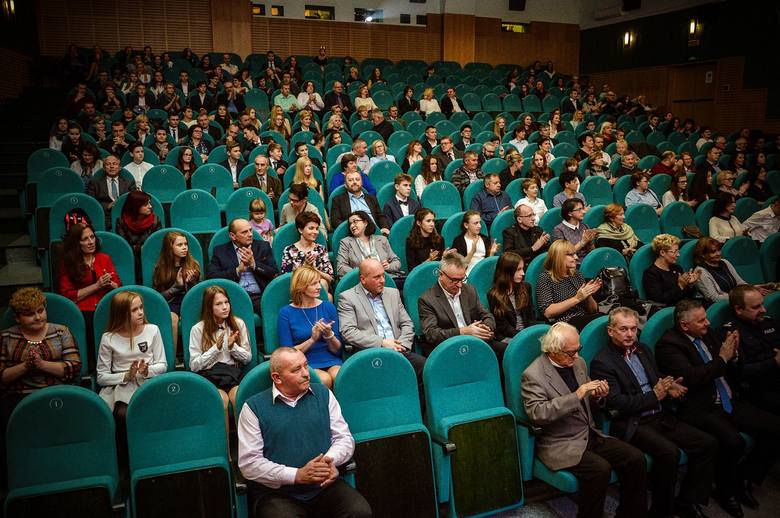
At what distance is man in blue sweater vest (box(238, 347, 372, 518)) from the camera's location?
191cm

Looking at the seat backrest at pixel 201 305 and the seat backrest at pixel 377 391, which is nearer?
the seat backrest at pixel 377 391

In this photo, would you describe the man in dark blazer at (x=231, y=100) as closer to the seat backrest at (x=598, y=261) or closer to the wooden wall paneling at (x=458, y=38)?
the seat backrest at (x=598, y=261)

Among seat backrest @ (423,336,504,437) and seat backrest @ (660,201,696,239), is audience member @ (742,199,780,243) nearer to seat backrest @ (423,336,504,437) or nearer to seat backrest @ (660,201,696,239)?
seat backrest @ (660,201,696,239)

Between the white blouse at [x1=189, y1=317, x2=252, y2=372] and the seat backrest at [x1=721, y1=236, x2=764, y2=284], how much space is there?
3259 millimetres

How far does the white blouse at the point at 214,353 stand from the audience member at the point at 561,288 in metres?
1.62

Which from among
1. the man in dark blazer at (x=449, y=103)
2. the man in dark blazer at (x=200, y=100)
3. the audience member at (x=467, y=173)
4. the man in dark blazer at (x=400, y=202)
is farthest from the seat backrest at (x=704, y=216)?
the man in dark blazer at (x=200, y=100)

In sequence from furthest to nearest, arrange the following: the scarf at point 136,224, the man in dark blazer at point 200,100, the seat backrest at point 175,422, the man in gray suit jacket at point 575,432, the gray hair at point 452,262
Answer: the man in dark blazer at point 200,100 → the scarf at point 136,224 → the gray hair at point 452,262 → the man in gray suit jacket at point 575,432 → the seat backrest at point 175,422

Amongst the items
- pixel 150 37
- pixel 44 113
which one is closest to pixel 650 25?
pixel 150 37

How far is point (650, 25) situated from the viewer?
11.3 meters

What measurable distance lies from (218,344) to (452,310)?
1178 mm

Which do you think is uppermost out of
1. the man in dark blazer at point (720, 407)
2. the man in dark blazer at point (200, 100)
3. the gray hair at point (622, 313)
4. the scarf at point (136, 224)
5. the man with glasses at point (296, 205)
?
the man in dark blazer at point (200, 100)

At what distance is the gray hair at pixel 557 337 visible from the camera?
2.31 meters

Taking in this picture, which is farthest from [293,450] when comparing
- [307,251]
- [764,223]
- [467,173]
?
[764,223]

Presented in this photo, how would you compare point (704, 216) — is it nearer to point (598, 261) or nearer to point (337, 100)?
point (598, 261)
